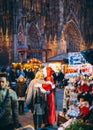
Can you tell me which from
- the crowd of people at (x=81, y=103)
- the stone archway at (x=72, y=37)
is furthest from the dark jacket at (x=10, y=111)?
the stone archway at (x=72, y=37)

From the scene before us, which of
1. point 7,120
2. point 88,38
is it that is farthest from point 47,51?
point 7,120

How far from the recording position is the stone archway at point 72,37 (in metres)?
45.0

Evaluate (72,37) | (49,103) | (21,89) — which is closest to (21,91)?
(21,89)

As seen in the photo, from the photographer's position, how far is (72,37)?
45.7 m

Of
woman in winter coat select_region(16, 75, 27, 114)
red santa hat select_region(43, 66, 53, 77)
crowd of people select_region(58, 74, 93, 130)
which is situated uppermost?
red santa hat select_region(43, 66, 53, 77)

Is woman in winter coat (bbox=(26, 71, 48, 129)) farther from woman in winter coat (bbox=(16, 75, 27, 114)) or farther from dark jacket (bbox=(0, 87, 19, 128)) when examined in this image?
woman in winter coat (bbox=(16, 75, 27, 114))

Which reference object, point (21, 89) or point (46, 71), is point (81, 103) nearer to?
point (46, 71)

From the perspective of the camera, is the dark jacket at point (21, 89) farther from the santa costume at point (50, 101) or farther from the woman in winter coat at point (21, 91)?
the santa costume at point (50, 101)

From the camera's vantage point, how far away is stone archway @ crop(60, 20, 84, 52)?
4497cm

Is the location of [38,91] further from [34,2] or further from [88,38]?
[88,38]

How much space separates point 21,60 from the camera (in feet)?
119

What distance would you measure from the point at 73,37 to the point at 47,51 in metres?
5.84

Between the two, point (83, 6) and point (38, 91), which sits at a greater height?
point (83, 6)

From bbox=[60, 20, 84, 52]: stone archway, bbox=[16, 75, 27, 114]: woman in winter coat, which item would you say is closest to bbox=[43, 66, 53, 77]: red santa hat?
bbox=[16, 75, 27, 114]: woman in winter coat
